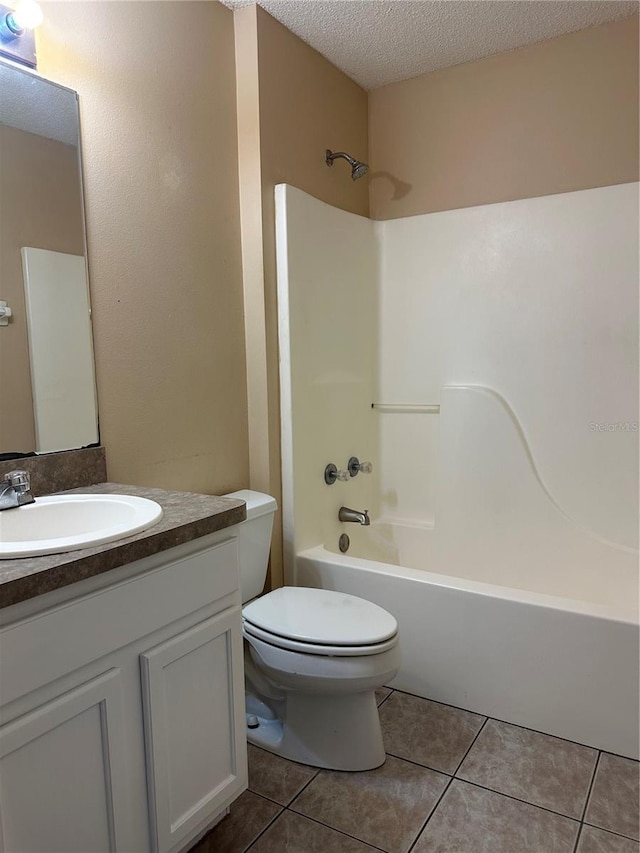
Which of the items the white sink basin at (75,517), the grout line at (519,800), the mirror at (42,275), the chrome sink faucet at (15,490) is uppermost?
the mirror at (42,275)

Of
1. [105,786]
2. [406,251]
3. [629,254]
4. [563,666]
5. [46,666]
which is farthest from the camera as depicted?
[406,251]

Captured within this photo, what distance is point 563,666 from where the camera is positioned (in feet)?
5.81

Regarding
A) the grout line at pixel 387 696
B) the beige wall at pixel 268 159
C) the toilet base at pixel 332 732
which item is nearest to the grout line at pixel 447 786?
the toilet base at pixel 332 732

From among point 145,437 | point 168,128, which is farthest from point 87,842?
point 168,128

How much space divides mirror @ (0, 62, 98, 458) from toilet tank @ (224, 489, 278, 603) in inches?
22.0

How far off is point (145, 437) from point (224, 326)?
0.51 metres

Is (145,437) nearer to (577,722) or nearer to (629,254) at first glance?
(577,722)

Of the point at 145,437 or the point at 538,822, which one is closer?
→ the point at 538,822

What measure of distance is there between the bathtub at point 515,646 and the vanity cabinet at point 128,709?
0.77m

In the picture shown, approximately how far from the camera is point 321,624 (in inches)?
65.5

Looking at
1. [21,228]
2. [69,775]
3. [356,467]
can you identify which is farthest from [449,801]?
[21,228]

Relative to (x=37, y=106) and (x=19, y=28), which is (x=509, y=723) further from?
(x=19, y=28)

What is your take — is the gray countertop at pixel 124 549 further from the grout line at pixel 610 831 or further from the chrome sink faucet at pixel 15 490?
the grout line at pixel 610 831

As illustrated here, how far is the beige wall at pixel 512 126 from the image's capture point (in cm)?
218
